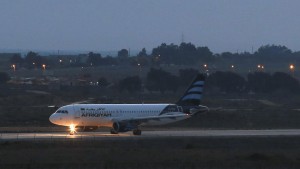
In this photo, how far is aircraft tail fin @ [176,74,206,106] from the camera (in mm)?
78000

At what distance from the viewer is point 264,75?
14838cm

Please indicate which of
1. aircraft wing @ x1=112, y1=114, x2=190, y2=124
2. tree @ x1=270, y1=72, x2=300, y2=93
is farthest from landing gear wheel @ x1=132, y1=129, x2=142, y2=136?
tree @ x1=270, y1=72, x2=300, y2=93

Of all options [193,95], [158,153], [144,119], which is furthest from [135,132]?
[158,153]

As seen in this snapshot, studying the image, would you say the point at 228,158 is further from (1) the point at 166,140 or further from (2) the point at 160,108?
(2) the point at 160,108

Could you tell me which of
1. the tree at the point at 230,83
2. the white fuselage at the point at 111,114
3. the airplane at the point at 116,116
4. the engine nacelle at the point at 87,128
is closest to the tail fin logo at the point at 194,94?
the airplane at the point at 116,116

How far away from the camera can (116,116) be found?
7350cm

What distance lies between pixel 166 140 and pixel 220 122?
28.6 meters

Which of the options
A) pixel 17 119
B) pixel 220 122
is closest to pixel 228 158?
pixel 220 122

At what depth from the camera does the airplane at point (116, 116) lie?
72.5m

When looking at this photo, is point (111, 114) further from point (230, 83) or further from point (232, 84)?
point (232, 84)

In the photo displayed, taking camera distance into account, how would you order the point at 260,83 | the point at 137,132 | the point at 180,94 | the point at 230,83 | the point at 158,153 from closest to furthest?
1. the point at 158,153
2. the point at 137,132
3. the point at 180,94
4. the point at 230,83
5. the point at 260,83

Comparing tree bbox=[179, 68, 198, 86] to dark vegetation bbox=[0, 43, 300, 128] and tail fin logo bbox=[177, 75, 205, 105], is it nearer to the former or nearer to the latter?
dark vegetation bbox=[0, 43, 300, 128]

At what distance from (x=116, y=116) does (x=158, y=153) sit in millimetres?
23006

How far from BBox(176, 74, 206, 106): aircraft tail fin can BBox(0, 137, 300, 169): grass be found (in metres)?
14.9
